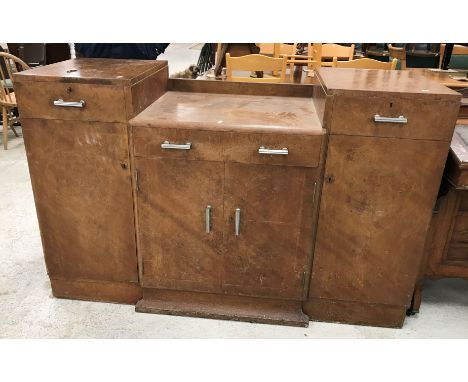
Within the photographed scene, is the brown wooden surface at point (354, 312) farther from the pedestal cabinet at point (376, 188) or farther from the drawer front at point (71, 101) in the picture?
the drawer front at point (71, 101)

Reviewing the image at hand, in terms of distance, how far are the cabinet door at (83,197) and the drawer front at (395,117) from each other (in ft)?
2.95

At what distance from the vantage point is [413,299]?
6.61ft

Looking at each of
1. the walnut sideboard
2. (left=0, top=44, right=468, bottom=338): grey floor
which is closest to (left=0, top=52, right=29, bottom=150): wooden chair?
(left=0, top=44, right=468, bottom=338): grey floor

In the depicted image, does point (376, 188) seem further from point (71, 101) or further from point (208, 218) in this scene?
point (71, 101)

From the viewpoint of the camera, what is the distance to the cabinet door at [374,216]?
1.64 metres

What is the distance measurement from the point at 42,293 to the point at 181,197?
0.97 meters

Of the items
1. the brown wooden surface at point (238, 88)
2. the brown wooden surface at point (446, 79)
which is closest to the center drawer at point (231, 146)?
the brown wooden surface at point (238, 88)

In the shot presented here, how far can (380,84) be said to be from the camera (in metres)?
1.67

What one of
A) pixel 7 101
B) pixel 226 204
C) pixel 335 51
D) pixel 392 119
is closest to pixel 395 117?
pixel 392 119

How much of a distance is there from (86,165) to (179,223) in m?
0.48

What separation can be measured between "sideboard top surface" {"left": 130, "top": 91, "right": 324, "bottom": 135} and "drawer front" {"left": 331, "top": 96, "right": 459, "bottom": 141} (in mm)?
124

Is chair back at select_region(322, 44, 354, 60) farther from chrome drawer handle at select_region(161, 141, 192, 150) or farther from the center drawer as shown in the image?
chrome drawer handle at select_region(161, 141, 192, 150)

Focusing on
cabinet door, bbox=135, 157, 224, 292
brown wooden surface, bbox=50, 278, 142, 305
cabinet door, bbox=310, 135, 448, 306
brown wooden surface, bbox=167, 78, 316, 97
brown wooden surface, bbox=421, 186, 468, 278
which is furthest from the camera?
brown wooden surface, bbox=167, 78, 316, 97

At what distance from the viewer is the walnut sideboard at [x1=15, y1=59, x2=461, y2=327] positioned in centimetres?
163
